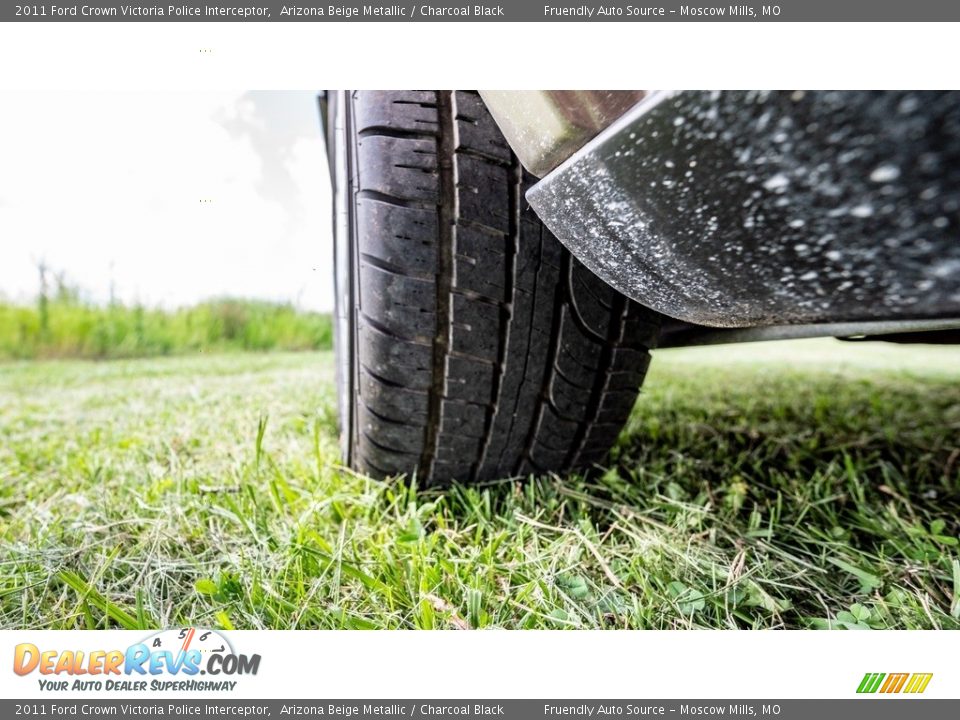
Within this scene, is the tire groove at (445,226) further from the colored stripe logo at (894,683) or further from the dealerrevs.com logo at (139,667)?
the colored stripe logo at (894,683)

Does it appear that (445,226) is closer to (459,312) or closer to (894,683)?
(459,312)

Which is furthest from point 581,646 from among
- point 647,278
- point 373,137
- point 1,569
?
point 1,569

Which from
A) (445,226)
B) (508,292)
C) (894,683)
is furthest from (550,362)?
(894,683)

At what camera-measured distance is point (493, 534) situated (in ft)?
2.26

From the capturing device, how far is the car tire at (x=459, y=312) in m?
0.60

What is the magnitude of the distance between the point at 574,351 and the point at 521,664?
372 mm

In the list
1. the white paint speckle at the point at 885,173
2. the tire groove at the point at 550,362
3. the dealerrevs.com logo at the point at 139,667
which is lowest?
the dealerrevs.com logo at the point at 139,667

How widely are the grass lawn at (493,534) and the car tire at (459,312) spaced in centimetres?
9

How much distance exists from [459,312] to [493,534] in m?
0.29

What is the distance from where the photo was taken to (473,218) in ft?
1.99

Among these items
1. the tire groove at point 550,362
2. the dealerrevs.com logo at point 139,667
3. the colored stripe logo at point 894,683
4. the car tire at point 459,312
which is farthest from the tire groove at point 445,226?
the colored stripe logo at point 894,683
